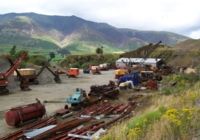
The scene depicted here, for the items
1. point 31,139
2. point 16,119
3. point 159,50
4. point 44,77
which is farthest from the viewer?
point 159,50

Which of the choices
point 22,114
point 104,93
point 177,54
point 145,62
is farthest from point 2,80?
point 177,54

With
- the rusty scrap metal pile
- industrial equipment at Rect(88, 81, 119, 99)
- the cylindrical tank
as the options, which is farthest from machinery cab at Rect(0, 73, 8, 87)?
the cylindrical tank

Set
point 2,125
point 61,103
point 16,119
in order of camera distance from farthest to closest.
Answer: point 61,103
point 2,125
point 16,119

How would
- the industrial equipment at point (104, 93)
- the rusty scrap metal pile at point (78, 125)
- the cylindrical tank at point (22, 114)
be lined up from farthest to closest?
the industrial equipment at point (104, 93) < the cylindrical tank at point (22, 114) < the rusty scrap metal pile at point (78, 125)

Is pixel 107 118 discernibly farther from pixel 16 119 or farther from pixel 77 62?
pixel 77 62

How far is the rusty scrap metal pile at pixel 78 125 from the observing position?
15.2 meters

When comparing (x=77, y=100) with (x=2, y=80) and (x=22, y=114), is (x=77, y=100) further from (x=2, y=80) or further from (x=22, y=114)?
(x=2, y=80)

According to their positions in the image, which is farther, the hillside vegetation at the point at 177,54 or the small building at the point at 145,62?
the hillside vegetation at the point at 177,54

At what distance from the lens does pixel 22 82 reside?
130 feet

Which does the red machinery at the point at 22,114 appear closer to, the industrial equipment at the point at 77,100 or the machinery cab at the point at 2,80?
the industrial equipment at the point at 77,100

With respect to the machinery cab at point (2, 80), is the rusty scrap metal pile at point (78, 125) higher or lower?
lower

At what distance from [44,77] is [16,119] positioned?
29.8 m

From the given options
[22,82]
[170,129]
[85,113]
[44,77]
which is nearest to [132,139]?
[170,129]

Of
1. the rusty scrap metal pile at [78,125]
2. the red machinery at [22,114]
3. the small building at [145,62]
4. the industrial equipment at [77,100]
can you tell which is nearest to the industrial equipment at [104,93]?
the rusty scrap metal pile at [78,125]
